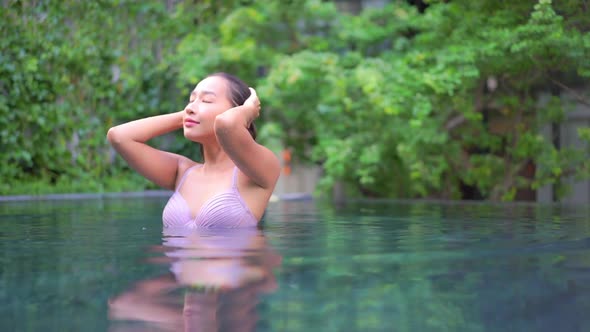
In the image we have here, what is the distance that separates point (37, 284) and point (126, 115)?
38.0 feet

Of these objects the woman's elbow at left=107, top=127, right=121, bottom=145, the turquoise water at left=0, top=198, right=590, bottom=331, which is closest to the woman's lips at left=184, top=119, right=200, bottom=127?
the woman's elbow at left=107, top=127, right=121, bottom=145

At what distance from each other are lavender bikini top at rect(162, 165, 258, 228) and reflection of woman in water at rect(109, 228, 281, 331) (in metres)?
0.88

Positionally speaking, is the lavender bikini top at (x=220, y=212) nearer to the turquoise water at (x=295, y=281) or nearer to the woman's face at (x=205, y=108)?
the turquoise water at (x=295, y=281)

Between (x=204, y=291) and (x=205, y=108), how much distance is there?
2.34 m

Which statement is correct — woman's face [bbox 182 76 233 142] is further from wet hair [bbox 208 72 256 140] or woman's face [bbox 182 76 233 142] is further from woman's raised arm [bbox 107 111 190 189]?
woman's raised arm [bbox 107 111 190 189]

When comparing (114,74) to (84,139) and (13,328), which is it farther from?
(13,328)

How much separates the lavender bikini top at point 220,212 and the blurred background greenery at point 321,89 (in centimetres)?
435

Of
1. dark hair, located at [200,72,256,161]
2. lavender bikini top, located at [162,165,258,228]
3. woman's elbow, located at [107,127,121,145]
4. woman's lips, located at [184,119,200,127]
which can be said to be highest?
dark hair, located at [200,72,256,161]

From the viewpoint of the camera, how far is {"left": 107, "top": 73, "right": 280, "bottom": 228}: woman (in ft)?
15.6

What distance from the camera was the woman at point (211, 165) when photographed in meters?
4.76

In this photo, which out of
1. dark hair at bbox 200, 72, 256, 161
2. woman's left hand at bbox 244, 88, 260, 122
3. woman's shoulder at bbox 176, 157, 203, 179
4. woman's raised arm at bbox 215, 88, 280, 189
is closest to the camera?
woman's raised arm at bbox 215, 88, 280, 189

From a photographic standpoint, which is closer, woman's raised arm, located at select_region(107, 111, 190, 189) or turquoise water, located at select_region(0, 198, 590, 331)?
turquoise water, located at select_region(0, 198, 590, 331)

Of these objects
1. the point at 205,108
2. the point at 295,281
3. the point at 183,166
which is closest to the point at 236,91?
the point at 205,108

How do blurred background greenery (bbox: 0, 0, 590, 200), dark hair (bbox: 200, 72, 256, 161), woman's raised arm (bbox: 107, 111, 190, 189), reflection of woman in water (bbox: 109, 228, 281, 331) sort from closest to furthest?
reflection of woman in water (bbox: 109, 228, 281, 331), dark hair (bbox: 200, 72, 256, 161), woman's raised arm (bbox: 107, 111, 190, 189), blurred background greenery (bbox: 0, 0, 590, 200)
